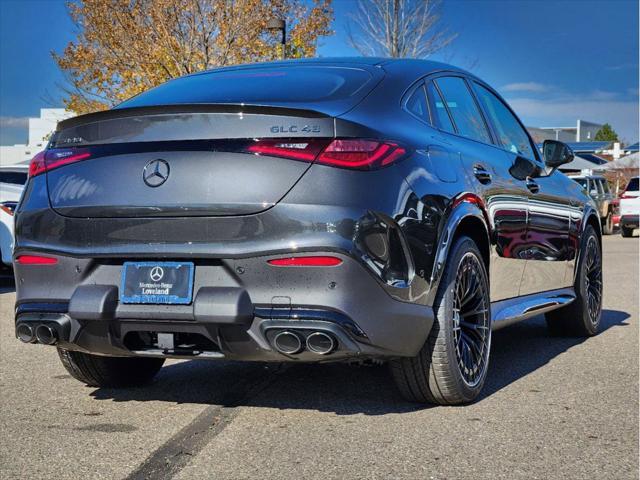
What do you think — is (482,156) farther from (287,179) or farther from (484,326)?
(287,179)

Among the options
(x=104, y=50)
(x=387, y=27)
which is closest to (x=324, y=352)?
(x=104, y=50)

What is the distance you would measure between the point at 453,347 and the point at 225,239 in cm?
122

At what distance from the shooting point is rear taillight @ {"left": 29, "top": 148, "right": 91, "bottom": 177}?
13.5 feet

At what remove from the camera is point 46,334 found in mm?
4047

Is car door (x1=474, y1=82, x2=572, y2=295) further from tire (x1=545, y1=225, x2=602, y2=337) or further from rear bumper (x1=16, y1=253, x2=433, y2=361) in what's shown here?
rear bumper (x1=16, y1=253, x2=433, y2=361)

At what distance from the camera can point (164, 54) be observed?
68.8 ft

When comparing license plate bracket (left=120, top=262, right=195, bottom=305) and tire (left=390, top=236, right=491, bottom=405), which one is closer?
license plate bracket (left=120, top=262, right=195, bottom=305)

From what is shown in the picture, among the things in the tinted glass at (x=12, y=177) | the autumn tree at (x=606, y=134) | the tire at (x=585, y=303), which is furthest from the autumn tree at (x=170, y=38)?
the autumn tree at (x=606, y=134)

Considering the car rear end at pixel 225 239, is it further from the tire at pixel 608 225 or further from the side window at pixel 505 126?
the tire at pixel 608 225

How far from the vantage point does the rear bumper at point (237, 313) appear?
371cm

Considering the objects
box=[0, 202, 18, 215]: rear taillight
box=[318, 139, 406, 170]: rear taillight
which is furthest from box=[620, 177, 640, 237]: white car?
box=[318, 139, 406, 170]: rear taillight

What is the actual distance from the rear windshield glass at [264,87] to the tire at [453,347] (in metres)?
0.93

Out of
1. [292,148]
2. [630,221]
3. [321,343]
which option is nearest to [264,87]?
[292,148]

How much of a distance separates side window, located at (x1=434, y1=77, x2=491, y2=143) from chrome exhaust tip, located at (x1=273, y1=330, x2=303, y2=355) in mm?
1766
